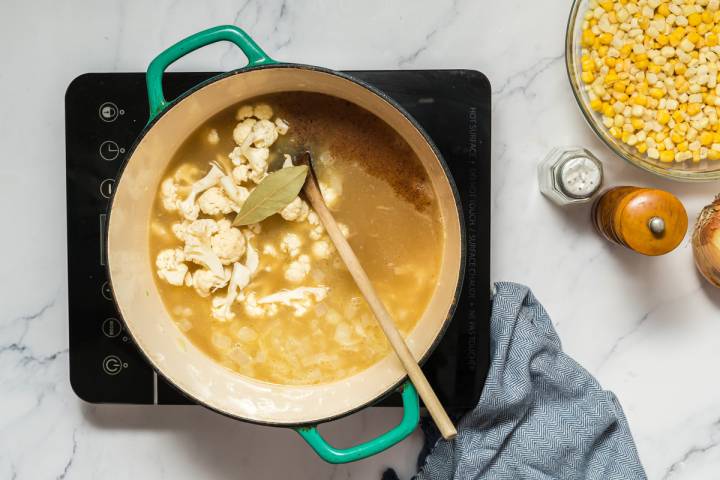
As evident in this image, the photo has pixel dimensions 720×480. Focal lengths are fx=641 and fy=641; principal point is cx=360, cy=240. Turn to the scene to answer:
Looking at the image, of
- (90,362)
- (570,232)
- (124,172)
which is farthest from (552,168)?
(90,362)

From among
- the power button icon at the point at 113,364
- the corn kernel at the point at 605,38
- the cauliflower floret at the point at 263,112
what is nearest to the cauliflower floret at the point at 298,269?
the cauliflower floret at the point at 263,112

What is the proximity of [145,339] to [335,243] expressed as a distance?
0.31m

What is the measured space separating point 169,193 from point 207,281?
147 millimetres

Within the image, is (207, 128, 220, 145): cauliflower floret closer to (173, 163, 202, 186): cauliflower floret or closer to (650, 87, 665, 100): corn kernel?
(173, 163, 202, 186): cauliflower floret

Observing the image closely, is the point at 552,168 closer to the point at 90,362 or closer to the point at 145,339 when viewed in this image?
the point at 145,339

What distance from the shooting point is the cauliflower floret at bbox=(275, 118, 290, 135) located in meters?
0.95

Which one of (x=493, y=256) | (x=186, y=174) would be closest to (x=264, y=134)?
(x=186, y=174)

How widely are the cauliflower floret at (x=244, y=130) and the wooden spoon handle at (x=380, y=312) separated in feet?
0.39

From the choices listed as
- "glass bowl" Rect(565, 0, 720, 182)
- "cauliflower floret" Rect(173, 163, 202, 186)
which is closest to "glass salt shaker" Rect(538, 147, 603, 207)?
"glass bowl" Rect(565, 0, 720, 182)

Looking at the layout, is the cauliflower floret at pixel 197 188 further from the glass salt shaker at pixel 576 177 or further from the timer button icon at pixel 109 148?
the glass salt shaker at pixel 576 177

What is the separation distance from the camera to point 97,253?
102cm

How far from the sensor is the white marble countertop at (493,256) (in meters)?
1.07

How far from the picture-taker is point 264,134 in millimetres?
941

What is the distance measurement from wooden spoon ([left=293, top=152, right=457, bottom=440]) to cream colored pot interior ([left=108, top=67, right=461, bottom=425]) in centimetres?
3
